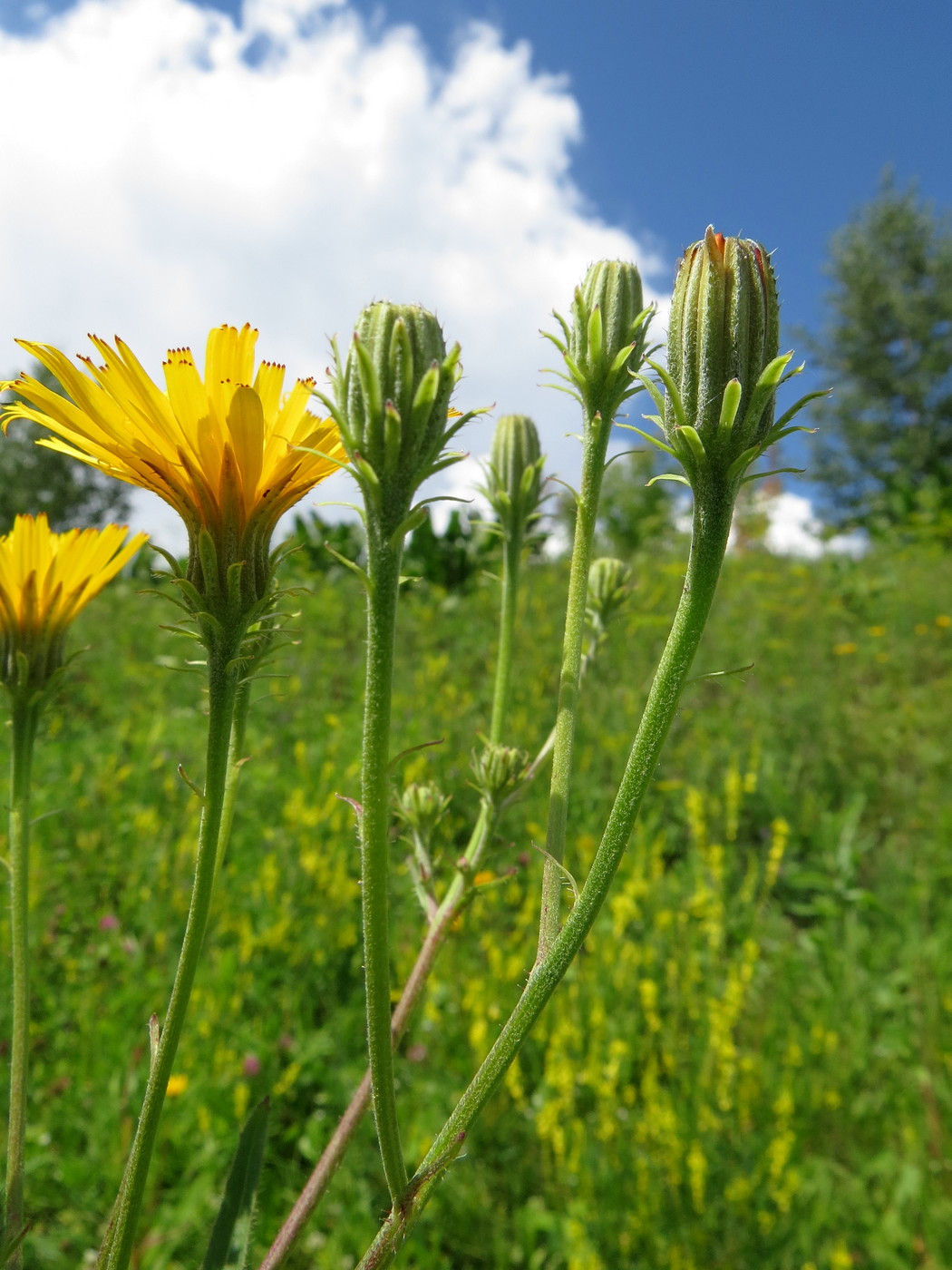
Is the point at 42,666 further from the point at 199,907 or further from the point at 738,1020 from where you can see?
the point at 738,1020

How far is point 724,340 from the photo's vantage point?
2.40ft

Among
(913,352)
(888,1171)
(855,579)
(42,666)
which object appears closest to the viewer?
(42,666)

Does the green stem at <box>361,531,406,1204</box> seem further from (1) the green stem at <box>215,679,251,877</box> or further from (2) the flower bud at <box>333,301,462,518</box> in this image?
(1) the green stem at <box>215,679,251,877</box>

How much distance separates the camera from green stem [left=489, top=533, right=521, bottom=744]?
3.71ft

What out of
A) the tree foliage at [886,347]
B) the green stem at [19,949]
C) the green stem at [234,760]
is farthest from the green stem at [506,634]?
the tree foliage at [886,347]

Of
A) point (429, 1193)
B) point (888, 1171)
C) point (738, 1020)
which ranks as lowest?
point (888, 1171)

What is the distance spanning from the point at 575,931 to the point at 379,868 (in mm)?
157

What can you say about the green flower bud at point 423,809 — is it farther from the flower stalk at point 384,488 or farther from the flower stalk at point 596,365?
the flower stalk at point 384,488

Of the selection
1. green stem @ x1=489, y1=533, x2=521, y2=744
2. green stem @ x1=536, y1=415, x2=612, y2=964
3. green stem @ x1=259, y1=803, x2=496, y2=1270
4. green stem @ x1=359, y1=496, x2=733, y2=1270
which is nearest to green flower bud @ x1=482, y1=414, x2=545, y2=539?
green stem @ x1=489, y1=533, x2=521, y2=744

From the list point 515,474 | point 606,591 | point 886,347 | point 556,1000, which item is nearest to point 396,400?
point 515,474

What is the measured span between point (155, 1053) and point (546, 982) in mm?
321

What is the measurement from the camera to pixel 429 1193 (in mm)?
652

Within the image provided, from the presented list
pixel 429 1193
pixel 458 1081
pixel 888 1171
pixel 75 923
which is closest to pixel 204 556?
pixel 429 1193

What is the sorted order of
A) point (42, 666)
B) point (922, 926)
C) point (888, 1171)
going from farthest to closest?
point (922, 926), point (888, 1171), point (42, 666)
